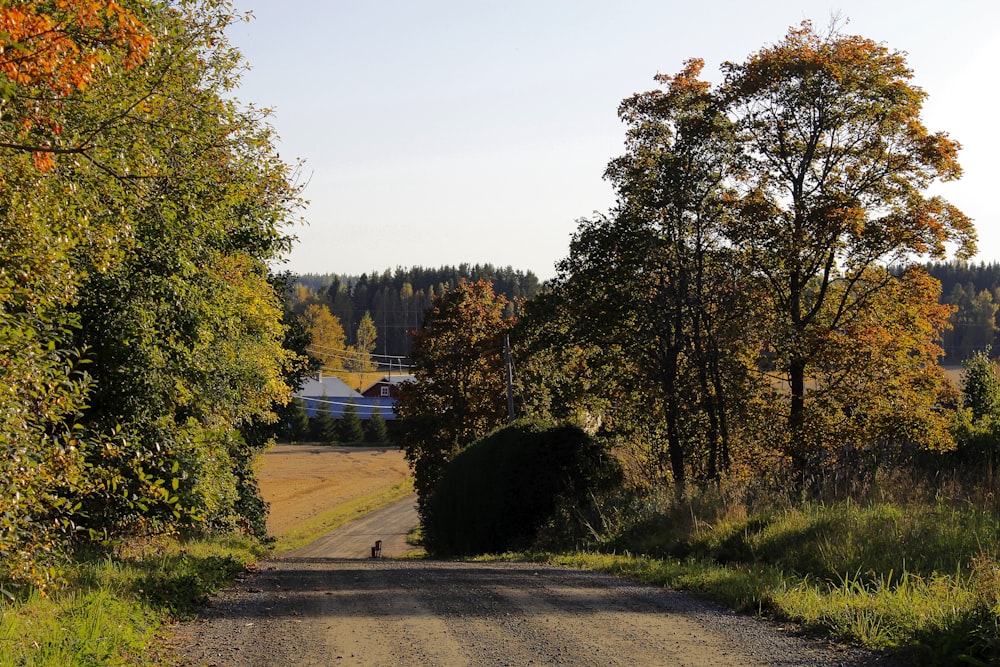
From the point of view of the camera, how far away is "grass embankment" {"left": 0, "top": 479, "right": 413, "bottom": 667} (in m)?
6.60

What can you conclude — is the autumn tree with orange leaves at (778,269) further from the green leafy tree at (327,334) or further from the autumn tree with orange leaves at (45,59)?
the green leafy tree at (327,334)

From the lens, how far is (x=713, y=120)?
80.5ft

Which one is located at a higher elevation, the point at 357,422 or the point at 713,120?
the point at 713,120

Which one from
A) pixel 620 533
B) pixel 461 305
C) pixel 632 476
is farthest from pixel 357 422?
pixel 620 533

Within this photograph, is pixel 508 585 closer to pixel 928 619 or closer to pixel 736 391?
pixel 928 619

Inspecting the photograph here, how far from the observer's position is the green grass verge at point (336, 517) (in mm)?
39912

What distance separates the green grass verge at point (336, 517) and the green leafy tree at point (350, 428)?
91.9 ft

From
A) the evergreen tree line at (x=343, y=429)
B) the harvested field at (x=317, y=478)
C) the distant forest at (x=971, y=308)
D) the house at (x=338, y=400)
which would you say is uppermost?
the distant forest at (x=971, y=308)

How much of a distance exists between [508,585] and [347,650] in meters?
4.11

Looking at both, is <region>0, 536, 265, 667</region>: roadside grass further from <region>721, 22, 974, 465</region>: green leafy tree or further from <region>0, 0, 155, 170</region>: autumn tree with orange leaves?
<region>721, 22, 974, 465</region>: green leafy tree

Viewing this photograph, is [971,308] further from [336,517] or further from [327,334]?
[336,517]

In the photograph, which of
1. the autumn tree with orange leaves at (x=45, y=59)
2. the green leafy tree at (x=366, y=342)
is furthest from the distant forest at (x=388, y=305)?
the autumn tree with orange leaves at (x=45, y=59)

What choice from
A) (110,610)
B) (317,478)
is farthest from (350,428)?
(110,610)

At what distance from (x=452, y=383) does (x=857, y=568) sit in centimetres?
3429
